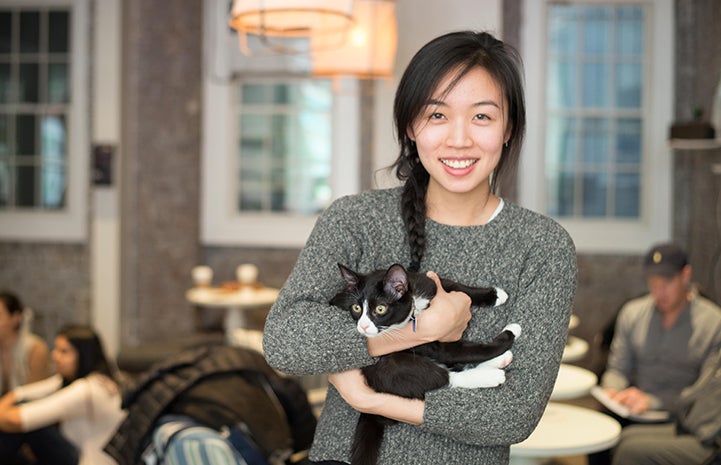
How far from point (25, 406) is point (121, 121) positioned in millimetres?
3782

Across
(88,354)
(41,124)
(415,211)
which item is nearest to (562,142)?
(88,354)

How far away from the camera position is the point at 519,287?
165cm

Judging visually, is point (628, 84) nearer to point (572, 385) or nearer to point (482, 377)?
point (572, 385)

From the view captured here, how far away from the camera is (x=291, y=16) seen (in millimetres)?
3975

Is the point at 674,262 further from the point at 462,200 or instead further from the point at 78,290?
the point at 78,290

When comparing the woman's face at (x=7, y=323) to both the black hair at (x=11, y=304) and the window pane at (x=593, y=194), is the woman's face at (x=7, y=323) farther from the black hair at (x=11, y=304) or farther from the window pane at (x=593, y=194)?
the window pane at (x=593, y=194)

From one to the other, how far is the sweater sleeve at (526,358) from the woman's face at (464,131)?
17cm

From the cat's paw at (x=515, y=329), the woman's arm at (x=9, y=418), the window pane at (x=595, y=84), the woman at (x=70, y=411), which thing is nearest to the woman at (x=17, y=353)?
the woman at (x=70, y=411)

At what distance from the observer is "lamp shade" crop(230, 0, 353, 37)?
378 centimetres

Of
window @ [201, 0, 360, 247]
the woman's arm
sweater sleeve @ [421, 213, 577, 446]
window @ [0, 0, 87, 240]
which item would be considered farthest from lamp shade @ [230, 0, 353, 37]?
window @ [0, 0, 87, 240]

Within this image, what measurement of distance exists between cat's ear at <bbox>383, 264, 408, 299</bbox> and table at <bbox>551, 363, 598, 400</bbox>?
230 centimetres

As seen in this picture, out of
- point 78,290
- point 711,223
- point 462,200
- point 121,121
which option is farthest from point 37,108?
point 462,200

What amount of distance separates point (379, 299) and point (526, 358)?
285 mm

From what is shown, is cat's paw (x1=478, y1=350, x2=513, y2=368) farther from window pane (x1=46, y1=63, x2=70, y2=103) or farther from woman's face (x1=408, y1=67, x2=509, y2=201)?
window pane (x1=46, y1=63, x2=70, y2=103)
